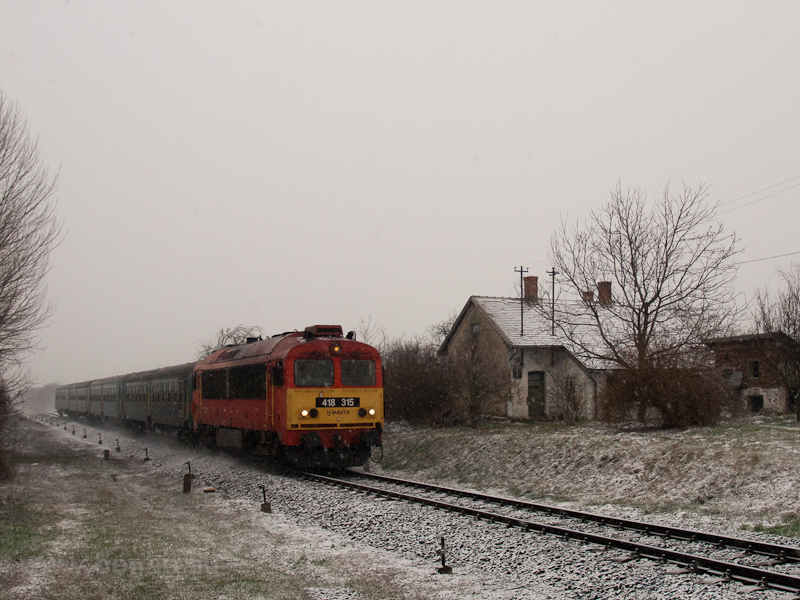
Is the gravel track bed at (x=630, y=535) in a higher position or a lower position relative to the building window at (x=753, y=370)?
lower

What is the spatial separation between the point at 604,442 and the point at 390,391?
1192cm

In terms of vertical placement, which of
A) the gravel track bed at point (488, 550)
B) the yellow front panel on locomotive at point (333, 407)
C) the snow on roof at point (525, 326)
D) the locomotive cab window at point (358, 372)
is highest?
the snow on roof at point (525, 326)

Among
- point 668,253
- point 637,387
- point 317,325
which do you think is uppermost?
point 668,253

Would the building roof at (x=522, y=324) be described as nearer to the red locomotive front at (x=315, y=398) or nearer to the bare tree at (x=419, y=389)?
the bare tree at (x=419, y=389)

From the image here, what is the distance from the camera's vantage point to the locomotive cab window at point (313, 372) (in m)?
15.9

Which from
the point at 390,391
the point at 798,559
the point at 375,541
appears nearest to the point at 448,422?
the point at 390,391

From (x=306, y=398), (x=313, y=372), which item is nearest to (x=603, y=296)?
(x=313, y=372)

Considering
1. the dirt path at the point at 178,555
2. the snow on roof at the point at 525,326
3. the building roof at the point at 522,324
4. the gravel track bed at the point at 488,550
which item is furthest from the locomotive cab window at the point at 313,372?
the snow on roof at the point at 525,326

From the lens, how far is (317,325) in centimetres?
1709

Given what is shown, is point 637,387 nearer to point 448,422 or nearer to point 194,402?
point 448,422

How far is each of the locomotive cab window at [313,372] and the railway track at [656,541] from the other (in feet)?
12.7

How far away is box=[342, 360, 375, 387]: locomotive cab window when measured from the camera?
649 inches

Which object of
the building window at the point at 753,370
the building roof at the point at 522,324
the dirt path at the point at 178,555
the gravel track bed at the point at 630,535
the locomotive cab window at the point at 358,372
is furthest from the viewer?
the building window at the point at 753,370

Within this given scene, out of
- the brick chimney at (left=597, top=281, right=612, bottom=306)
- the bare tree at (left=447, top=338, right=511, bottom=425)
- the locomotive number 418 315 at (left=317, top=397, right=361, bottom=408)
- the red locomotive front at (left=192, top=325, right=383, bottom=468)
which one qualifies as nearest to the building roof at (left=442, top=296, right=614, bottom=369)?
the bare tree at (left=447, top=338, right=511, bottom=425)
